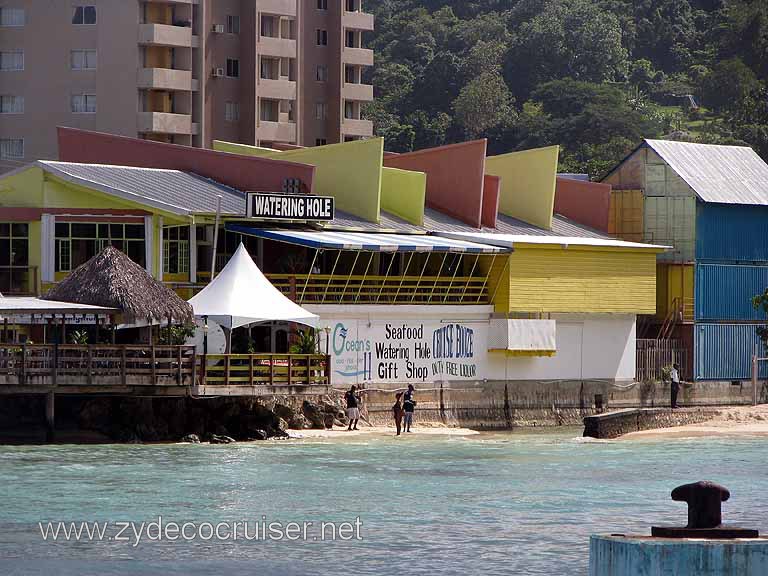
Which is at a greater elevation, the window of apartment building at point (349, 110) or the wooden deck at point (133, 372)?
the window of apartment building at point (349, 110)

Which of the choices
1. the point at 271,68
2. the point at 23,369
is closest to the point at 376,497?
the point at 23,369

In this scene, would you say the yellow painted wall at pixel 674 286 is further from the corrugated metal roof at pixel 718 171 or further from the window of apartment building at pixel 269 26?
the window of apartment building at pixel 269 26

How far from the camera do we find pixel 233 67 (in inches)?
3642

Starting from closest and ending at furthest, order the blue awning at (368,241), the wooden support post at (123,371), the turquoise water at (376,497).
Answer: the turquoise water at (376,497) < the wooden support post at (123,371) < the blue awning at (368,241)

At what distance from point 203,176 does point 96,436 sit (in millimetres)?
12029

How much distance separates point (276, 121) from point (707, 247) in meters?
42.1

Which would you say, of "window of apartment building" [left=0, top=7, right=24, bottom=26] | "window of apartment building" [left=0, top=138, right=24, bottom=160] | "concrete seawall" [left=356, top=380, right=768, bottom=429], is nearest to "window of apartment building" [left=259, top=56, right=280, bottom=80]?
"window of apartment building" [left=0, top=7, right=24, bottom=26]

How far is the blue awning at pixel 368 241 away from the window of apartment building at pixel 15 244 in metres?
5.53

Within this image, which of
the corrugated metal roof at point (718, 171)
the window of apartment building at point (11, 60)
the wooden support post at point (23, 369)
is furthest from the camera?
the window of apartment building at point (11, 60)

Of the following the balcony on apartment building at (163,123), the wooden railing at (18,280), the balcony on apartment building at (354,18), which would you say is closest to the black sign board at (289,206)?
the wooden railing at (18,280)

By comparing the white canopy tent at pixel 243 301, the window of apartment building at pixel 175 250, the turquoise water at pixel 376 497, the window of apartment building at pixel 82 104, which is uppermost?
the window of apartment building at pixel 82 104

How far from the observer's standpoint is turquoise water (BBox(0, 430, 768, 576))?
1009 inches

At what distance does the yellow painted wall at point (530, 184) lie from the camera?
56688 millimetres

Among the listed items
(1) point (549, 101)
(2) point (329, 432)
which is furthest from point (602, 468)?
(1) point (549, 101)
